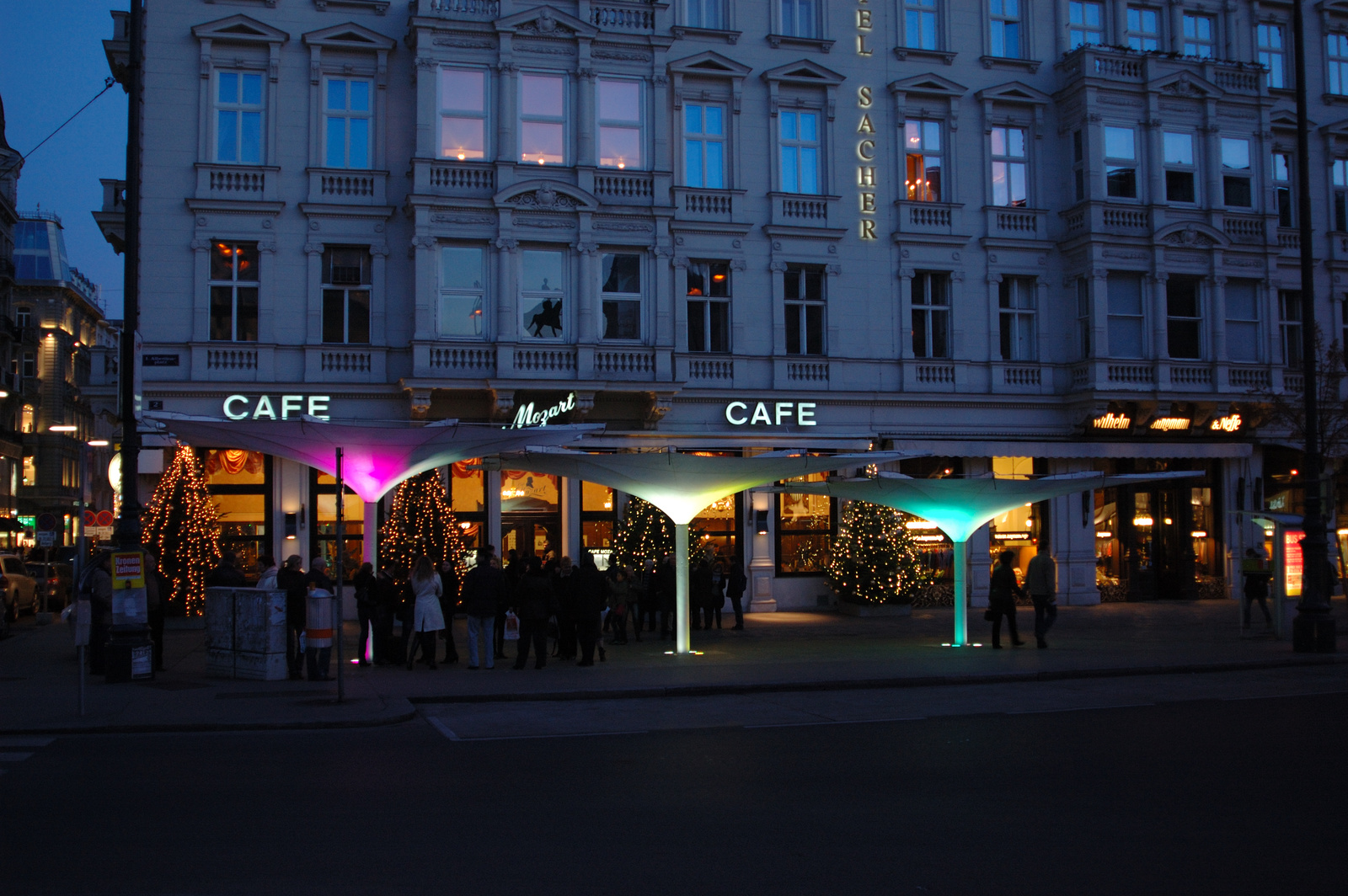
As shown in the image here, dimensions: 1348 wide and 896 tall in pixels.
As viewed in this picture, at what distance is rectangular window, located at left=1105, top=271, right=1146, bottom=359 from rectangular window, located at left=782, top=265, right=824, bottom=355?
26.7 feet

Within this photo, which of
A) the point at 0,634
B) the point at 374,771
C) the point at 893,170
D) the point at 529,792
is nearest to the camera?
the point at 529,792

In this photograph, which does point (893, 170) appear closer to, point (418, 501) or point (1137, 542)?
point (1137, 542)

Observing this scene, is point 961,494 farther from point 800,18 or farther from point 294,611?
point 800,18

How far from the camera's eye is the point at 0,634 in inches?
921

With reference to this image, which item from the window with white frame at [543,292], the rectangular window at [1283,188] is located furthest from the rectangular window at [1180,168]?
the window with white frame at [543,292]

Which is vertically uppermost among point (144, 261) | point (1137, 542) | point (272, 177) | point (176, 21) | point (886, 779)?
point (176, 21)

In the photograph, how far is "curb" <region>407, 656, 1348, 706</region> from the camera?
50.8 ft

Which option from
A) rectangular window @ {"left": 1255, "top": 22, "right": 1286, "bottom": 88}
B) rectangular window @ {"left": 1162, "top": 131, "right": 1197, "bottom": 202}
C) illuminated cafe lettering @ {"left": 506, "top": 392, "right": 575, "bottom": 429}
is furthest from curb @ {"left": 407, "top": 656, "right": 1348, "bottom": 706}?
rectangular window @ {"left": 1255, "top": 22, "right": 1286, "bottom": 88}

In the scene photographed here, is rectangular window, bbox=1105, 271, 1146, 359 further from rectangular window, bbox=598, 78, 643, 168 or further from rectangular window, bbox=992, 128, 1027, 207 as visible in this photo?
rectangular window, bbox=598, 78, 643, 168

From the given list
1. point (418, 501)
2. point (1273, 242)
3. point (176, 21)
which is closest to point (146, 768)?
point (418, 501)

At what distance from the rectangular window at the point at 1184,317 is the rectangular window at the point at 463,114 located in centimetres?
1897

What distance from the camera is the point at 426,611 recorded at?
18.0 meters

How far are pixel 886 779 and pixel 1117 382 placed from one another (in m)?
23.2

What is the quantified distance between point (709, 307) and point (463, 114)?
24.7ft
